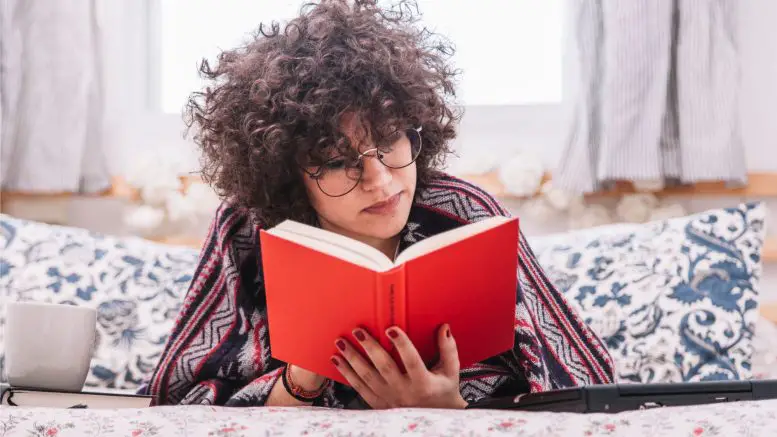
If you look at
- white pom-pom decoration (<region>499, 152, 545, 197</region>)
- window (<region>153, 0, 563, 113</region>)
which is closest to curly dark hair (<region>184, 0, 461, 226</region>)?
white pom-pom decoration (<region>499, 152, 545, 197</region>)

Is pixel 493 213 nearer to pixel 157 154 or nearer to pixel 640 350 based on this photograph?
pixel 640 350

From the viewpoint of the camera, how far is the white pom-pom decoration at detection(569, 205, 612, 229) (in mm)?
2005

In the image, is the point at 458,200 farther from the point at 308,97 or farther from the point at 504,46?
the point at 504,46

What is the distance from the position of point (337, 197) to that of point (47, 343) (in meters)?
0.44

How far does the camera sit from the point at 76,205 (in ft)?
7.60

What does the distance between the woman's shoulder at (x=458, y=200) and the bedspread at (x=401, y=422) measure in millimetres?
500

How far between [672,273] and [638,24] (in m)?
0.71

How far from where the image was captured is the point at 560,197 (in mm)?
2002

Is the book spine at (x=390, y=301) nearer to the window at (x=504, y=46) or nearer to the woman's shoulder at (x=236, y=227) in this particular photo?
the woman's shoulder at (x=236, y=227)

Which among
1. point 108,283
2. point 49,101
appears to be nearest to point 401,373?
point 108,283

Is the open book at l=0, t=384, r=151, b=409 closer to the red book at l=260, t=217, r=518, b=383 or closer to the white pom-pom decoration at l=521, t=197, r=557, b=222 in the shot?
the red book at l=260, t=217, r=518, b=383

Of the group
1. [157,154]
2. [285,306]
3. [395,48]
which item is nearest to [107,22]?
[157,154]

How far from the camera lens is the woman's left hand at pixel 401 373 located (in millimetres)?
881

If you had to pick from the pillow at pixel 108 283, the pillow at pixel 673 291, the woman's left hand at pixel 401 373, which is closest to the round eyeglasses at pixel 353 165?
the woman's left hand at pixel 401 373
